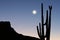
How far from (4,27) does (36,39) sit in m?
4.27

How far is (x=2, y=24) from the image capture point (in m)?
18.1

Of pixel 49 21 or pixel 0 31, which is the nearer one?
pixel 49 21

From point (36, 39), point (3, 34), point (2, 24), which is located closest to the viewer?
point (3, 34)

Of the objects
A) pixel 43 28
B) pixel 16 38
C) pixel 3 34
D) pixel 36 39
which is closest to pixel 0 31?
pixel 3 34

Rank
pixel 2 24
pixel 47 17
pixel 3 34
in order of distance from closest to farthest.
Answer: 1. pixel 47 17
2. pixel 3 34
3. pixel 2 24

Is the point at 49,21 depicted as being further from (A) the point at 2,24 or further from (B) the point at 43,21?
(A) the point at 2,24

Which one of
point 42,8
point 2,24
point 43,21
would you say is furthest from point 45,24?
point 2,24

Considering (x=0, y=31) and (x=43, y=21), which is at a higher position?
(x=43, y=21)

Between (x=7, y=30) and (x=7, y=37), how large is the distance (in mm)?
1035

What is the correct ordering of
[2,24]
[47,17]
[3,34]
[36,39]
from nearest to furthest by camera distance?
1. [47,17]
2. [3,34]
3. [2,24]
4. [36,39]

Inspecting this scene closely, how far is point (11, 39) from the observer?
17281 millimetres

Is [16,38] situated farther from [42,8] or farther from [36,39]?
[42,8]

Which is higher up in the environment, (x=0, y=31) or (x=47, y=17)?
(x=47, y=17)

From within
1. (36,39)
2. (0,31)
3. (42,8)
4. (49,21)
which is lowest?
(36,39)
